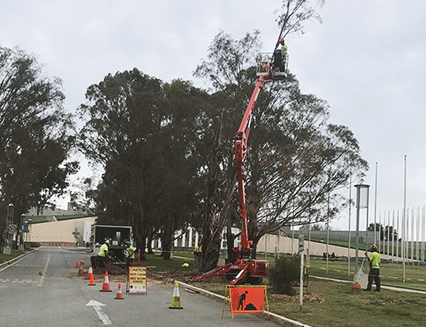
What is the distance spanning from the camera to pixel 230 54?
113 feet

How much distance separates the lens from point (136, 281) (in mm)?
18625

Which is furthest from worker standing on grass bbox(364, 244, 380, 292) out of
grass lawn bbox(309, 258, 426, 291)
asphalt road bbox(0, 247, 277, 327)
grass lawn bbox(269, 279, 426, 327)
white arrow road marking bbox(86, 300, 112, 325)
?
white arrow road marking bbox(86, 300, 112, 325)

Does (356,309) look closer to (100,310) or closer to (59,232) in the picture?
(100,310)

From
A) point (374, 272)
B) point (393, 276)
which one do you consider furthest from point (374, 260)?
point (393, 276)

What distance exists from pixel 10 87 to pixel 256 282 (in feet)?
73.5

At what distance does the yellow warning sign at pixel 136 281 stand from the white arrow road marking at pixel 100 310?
278 centimetres

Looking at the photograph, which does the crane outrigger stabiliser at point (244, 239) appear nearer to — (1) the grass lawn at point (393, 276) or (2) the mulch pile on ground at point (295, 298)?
(2) the mulch pile on ground at point (295, 298)

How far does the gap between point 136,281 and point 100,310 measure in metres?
4.83

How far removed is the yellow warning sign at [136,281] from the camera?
18516mm

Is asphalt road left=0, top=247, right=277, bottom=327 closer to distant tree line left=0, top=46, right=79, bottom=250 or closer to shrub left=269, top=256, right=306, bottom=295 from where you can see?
shrub left=269, top=256, right=306, bottom=295

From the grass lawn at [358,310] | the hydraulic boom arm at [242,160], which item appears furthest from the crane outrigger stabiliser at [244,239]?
the grass lawn at [358,310]

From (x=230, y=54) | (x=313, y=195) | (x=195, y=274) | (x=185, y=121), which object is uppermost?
(x=230, y=54)

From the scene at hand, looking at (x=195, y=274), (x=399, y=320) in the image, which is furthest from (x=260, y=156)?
(x=399, y=320)

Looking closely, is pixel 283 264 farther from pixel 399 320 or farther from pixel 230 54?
pixel 230 54
